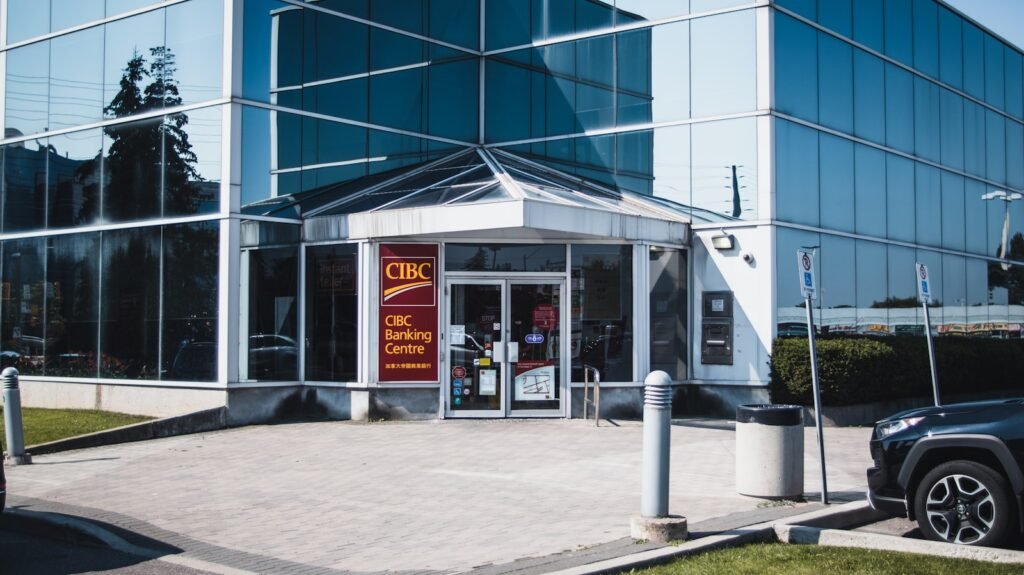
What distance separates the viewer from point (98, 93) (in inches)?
818

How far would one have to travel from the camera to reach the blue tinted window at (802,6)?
20047mm

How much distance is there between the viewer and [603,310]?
62.1ft

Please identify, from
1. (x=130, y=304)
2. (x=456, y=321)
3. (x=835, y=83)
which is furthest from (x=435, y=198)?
(x=835, y=83)

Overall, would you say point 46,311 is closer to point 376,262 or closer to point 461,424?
point 376,262

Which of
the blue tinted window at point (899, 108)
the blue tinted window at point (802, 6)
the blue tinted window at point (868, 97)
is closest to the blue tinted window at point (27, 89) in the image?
the blue tinted window at point (802, 6)

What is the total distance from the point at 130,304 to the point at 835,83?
14.3 metres

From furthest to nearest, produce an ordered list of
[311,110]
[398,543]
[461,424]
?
[311,110]
[461,424]
[398,543]

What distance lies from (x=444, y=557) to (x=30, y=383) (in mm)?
Answer: 15883

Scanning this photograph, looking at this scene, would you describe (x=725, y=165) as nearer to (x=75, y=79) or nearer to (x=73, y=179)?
(x=73, y=179)

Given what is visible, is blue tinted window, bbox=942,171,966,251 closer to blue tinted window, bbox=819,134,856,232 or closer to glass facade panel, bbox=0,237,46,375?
blue tinted window, bbox=819,134,856,232

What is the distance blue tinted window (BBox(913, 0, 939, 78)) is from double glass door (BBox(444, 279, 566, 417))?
1193cm

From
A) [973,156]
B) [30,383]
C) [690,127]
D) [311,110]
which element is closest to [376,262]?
[311,110]

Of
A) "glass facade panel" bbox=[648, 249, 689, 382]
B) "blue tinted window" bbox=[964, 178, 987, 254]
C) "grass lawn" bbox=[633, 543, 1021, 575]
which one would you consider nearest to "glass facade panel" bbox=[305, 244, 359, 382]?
"glass facade panel" bbox=[648, 249, 689, 382]

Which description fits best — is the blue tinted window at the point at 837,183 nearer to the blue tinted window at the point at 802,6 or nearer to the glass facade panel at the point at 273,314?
the blue tinted window at the point at 802,6
